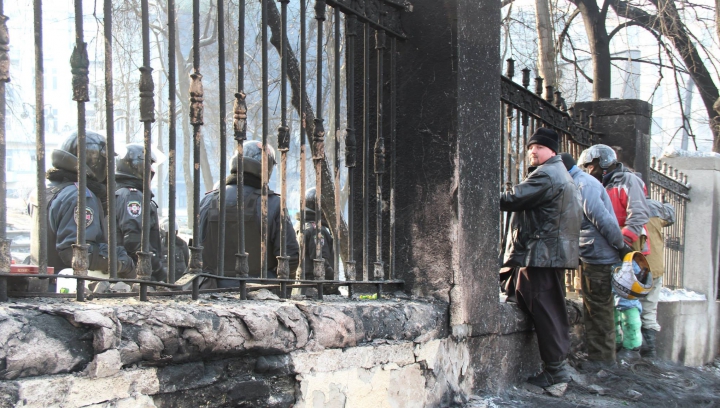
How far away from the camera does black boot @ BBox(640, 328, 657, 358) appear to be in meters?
6.36

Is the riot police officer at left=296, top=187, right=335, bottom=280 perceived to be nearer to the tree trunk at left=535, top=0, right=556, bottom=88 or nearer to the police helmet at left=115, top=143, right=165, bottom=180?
the police helmet at left=115, top=143, right=165, bottom=180

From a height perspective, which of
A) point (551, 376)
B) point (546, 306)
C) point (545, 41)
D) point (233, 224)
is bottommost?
point (551, 376)

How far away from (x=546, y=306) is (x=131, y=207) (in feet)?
9.40

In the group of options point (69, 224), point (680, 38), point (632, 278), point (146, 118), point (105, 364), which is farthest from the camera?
point (680, 38)

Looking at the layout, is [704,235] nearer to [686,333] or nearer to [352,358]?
[686,333]

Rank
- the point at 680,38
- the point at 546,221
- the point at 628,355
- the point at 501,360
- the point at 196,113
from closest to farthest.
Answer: the point at 196,113 → the point at 501,360 → the point at 546,221 → the point at 628,355 → the point at 680,38

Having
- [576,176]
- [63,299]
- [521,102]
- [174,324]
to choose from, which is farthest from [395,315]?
[576,176]

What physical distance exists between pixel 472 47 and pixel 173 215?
6.30ft

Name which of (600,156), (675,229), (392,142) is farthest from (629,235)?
(675,229)

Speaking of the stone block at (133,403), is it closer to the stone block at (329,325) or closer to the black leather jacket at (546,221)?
the stone block at (329,325)

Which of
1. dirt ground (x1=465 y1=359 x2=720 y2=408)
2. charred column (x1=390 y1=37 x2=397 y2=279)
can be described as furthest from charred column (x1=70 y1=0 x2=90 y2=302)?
dirt ground (x1=465 y1=359 x2=720 y2=408)

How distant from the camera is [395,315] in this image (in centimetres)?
312

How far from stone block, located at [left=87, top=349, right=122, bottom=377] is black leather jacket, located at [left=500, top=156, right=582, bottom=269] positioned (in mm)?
2826

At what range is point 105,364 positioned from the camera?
1964mm
